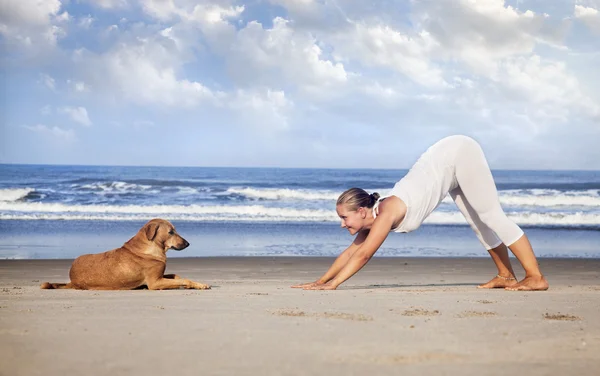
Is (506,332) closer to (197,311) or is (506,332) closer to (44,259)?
(197,311)

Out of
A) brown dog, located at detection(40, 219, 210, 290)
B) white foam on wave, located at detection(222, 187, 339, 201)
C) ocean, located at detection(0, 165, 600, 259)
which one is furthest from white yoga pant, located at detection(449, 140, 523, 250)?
white foam on wave, located at detection(222, 187, 339, 201)

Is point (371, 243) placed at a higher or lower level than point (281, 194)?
higher

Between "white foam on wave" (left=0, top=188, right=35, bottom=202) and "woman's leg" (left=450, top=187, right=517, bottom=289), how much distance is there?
24.2m

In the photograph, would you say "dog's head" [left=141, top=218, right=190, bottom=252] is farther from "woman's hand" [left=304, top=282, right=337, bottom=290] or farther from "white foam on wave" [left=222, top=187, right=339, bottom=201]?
"white foam on wave" [left=222, top=187, right=339, bottom=201]

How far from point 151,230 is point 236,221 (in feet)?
47.5

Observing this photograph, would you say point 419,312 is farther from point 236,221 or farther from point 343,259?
point 236,221

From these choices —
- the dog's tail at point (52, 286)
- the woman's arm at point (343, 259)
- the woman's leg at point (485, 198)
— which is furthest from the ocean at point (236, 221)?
the woman's leg at point (485, 198)

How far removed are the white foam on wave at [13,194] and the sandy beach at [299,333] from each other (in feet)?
76.9

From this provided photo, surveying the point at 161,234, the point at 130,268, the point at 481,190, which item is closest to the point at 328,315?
the point at 481,190

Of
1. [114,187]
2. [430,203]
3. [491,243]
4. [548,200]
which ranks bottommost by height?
[548,200]

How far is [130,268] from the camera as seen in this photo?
639 cm

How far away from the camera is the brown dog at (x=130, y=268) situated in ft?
20.8

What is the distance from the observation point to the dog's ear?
6.59 metres

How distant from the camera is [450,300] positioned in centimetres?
506
